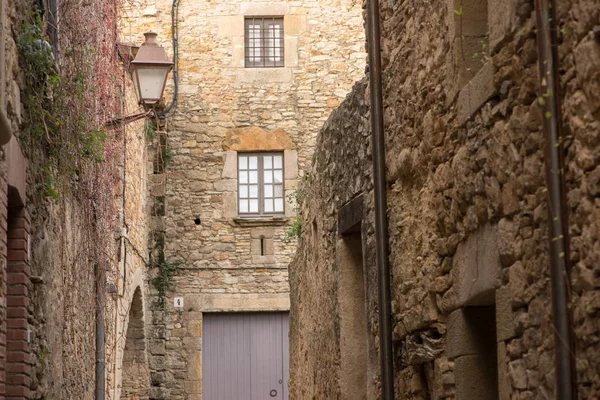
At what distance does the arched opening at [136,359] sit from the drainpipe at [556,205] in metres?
12.3

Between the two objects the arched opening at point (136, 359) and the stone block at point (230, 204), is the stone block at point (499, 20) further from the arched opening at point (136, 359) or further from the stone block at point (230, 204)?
Result: the stone block at point (230, 204)

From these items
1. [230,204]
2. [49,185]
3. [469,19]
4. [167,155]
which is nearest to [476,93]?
[469,19]

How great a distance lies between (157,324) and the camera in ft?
54.7

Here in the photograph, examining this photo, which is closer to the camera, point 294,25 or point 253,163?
point 253,163

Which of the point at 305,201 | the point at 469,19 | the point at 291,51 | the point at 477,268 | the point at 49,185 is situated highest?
the point at 291,51

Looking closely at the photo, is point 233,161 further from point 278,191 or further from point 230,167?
point 278,191

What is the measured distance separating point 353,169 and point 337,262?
0.90 meters

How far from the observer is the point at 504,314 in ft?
14.6

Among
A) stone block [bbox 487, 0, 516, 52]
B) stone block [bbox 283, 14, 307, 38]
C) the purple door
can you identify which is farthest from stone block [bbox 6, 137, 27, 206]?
stone block [bbox 283, 14, 307, 38]

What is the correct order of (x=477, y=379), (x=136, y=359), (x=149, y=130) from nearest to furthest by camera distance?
(x=477, y=379) → (x=136, y=359) → (x=149, y=130)

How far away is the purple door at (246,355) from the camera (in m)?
16.8

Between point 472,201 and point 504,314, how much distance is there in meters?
0.66

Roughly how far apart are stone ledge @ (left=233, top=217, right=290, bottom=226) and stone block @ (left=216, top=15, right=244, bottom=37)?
2924 mm

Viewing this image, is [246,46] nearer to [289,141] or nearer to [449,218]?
[289,141]
